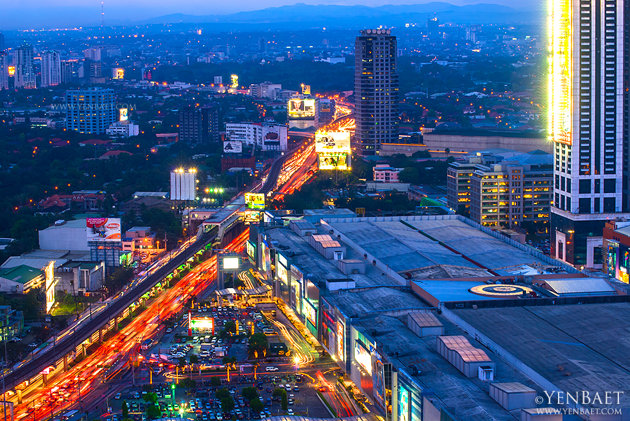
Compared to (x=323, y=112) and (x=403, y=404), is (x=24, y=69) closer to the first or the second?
(x=323, y=112)

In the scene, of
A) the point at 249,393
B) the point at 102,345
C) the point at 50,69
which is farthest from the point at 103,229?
the point at 50,69

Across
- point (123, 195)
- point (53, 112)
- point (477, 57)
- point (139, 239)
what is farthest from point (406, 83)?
point (139, 239)

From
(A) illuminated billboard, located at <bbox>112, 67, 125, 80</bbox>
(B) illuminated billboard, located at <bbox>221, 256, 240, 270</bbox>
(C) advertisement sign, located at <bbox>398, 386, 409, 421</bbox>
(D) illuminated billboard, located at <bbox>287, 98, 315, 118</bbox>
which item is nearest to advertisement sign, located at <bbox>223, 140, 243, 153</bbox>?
(D) illuminated billboard, located at <bbox>287, 98, 315, 118</bbox>

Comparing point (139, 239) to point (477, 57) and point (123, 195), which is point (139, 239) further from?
point (477, 57)

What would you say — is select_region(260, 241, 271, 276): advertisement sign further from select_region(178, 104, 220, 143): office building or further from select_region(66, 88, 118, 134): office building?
select_region(66, 88, 118, 134): office building

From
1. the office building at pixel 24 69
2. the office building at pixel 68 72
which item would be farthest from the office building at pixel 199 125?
the office building at pixel 68 72
